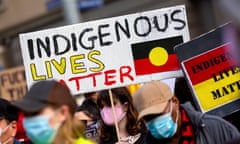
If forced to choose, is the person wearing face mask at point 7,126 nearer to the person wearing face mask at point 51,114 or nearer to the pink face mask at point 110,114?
the pink face mask at point 110,114

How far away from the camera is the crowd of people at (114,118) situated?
2.15 metres

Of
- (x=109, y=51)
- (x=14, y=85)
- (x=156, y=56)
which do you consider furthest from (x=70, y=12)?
(x=156, y=56)

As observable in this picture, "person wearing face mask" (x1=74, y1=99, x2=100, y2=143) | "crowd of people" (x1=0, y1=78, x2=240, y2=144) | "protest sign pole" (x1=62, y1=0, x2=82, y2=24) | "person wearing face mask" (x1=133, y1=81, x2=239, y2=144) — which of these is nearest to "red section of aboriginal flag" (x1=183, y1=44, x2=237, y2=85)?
"crowd of people" (x1=0, y1=78, x2=240, y2=144)

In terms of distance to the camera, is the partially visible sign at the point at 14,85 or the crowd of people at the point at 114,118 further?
the partially visible sign at the point at 14,85

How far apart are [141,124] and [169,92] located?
24.1 inches

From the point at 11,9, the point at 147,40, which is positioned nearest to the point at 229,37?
the point at 147,40

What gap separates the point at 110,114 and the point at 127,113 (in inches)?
4.8

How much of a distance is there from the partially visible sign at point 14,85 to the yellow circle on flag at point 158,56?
4451 millimetres

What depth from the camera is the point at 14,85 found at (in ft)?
26.8

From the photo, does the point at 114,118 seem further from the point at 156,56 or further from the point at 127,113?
the point at 156,56

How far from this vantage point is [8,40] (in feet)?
61.2

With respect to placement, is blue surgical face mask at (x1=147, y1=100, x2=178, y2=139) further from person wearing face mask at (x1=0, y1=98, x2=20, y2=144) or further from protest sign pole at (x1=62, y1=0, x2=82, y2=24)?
protest sign pole at (x1=62, y1=0, x2=82, y2=24)

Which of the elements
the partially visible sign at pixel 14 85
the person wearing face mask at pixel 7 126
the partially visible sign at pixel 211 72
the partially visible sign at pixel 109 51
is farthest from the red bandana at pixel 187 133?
→ the partially visible sign at pixel 14 85

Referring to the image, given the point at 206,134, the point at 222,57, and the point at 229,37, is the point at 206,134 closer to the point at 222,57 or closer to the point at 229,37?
the point at 222,57
